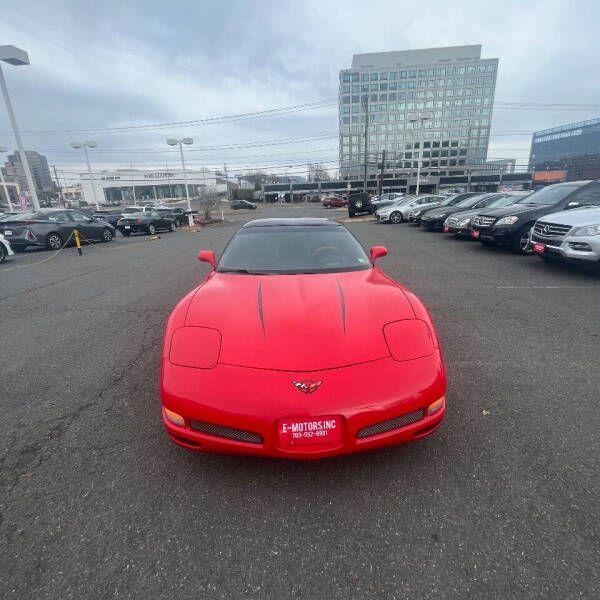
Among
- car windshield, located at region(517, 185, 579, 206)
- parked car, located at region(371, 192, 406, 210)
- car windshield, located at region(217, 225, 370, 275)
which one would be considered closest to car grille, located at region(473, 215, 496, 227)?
car windshield, located at region(517, 185, 579, 206)

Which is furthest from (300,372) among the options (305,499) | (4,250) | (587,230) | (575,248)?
(4,250)

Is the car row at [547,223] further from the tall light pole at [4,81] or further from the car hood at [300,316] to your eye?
the tall light pole at [4,81]

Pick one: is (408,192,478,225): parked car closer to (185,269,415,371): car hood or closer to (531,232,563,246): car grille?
(531,232,563,246): car grille

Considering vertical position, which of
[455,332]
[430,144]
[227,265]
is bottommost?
[455,332]

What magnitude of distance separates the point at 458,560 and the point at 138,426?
2.11 meters

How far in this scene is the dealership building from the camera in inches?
3617

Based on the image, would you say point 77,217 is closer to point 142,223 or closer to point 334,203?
point 142,223

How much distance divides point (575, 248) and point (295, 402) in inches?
262

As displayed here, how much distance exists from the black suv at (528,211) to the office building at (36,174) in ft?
318

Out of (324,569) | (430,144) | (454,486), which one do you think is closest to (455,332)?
(454,486)

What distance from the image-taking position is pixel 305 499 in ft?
5.80

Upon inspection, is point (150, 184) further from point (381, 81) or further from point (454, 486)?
point (454, 486)

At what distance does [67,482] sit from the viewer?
6.28 ft

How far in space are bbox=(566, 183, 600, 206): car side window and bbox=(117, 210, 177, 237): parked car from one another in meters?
18.6
